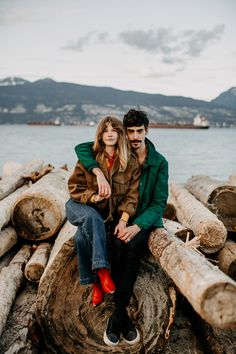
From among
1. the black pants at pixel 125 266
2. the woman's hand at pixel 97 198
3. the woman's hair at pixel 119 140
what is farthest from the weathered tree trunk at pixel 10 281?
the woman's hair at pixel 119 140

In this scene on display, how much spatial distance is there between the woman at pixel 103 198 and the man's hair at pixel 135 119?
0.41 ft

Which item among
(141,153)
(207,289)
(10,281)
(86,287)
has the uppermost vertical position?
(141,153)

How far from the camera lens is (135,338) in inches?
183

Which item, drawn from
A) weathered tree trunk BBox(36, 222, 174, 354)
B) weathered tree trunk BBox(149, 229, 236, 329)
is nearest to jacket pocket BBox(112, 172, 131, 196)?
weathered tree trunk BBox(36, 222, 174, 354)

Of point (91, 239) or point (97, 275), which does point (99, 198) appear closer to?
point (91, 239)

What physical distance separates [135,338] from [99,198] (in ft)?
5.34

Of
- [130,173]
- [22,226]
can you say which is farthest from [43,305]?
[22,226]

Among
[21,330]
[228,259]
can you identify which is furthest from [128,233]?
[228,259]

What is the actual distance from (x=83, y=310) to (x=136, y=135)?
2.23m

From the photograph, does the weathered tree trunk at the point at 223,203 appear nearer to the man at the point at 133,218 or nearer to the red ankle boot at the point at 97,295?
the man at the point at 133,218

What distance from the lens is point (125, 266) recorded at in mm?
4500

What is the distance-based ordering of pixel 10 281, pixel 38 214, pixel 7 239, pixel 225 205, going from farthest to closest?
pixel 225 205 → pixel 38 214 → pixel 7 239 → pixel 10 281

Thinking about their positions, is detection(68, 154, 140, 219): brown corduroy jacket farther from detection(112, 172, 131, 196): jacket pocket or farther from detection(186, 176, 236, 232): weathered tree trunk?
detection(186, 176, 236, 232): weathered tree trunk

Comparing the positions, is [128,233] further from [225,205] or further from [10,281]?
[225,205]
